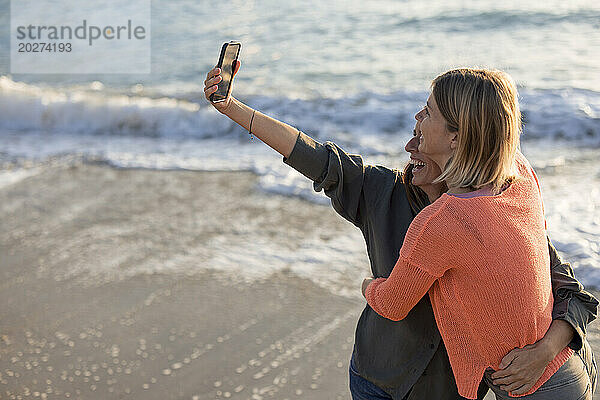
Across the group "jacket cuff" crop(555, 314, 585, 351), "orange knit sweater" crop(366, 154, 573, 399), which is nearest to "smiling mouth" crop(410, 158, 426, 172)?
"orange knit sweater" crop(366, 154, 573, 399)

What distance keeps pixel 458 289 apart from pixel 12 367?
2.54 meters

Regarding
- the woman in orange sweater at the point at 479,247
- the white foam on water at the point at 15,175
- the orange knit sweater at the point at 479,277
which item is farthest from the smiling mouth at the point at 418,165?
the white foam on water at the point at 15,175

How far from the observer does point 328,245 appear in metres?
4.62

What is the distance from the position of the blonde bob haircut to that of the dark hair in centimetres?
27

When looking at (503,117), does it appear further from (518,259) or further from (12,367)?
(12,367)

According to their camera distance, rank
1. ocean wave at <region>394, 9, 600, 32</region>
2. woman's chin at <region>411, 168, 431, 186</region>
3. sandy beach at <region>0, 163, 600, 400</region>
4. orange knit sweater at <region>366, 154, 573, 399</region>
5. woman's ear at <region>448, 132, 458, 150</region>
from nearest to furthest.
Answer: orange knit sweater at <region>366, 154, 573, 399</region>
woman's ear at <region>448, 132, 458, 150</region>
woman's chin at <region>411, 168, 431, 186</region>
sandy beach at <region>0, 163, 600, 400</region>
ocean wave at <region>394, 9, 600, 32</region>

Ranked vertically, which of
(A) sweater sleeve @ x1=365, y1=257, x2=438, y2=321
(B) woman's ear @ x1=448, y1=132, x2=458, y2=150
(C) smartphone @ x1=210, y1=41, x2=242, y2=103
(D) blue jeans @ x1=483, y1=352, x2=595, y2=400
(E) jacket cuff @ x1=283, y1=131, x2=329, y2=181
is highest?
(C) smartphone @ x1=210, y1=41, x2=242, y2=103

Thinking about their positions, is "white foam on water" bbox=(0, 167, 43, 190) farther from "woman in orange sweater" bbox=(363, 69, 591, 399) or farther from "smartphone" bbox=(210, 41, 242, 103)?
"woman in orange sweater" bbox=(363, 69, 591, 399)

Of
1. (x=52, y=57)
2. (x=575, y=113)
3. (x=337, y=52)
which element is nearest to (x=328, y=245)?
(x=575, y=113)

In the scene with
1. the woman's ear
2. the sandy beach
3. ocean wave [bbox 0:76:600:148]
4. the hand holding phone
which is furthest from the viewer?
ocean wave [bbox 0:76:600:148]

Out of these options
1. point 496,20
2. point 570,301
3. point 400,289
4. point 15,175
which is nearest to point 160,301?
point 400,289

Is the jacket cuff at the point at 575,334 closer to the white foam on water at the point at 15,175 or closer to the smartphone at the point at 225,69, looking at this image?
the smartphone at the point at 225,69

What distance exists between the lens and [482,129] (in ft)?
5.40

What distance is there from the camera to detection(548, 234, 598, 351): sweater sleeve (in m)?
1.80
